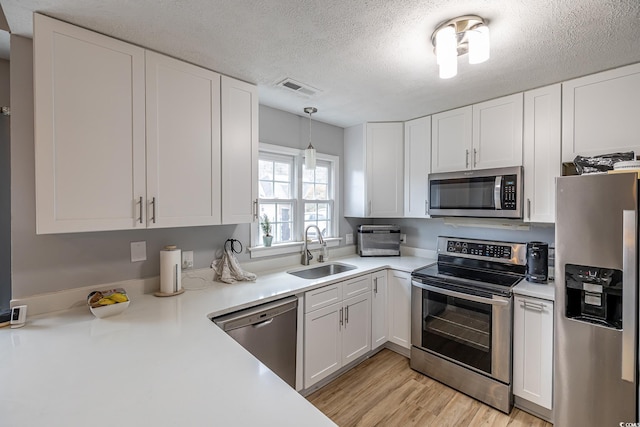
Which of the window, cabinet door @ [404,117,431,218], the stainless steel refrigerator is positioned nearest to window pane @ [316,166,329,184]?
the window

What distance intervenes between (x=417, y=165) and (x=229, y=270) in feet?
6.78

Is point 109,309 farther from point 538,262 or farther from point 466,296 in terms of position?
point 538,262

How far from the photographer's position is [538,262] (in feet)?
6.84

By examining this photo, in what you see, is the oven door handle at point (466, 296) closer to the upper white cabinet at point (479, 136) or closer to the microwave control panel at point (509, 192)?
the microwave control panel at point (509, 192)

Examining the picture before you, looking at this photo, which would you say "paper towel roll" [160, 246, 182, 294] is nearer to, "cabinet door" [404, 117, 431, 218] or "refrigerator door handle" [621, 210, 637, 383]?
"cabinet door" [404, 117, 431, 218]

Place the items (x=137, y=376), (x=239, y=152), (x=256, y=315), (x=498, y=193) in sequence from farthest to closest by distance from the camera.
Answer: (x=498, y=193) < (x=239, y=152) < (x=256, y=315) < (x=137, y=376)

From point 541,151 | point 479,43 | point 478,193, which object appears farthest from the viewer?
point 478,193

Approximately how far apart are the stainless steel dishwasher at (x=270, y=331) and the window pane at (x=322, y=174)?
1.52m

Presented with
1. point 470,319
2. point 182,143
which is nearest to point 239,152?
point 182,143

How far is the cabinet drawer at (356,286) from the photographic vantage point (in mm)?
2338

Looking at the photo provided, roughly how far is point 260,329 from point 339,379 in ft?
3.53

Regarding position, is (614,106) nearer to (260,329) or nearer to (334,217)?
(334,217)

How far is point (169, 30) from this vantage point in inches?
57.2

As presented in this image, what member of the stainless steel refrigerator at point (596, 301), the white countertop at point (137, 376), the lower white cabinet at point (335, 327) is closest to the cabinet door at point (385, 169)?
the lower white cabinet at point (335, 327)
